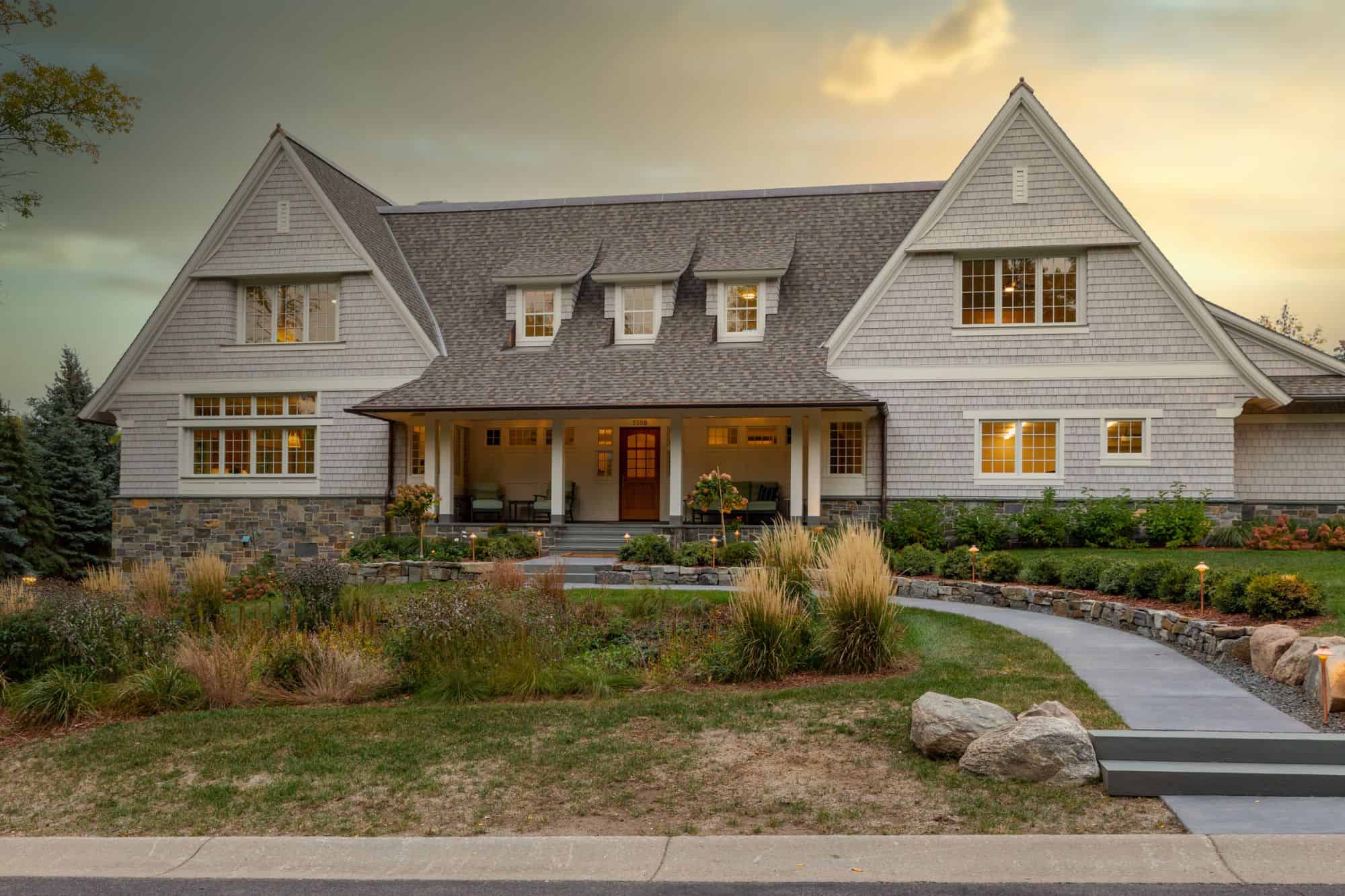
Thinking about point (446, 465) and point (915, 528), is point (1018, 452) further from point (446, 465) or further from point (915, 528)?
point (446, 465)

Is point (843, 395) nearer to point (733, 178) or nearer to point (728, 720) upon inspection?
point (728, 720)

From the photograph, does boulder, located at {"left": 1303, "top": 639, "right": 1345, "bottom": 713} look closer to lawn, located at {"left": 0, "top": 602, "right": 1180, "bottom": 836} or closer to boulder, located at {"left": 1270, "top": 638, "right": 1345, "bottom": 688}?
boulder, located at {"left": 1270, "top": 638, "right": 1345, "bottom": 688}

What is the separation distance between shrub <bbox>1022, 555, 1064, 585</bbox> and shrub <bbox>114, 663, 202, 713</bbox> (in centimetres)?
1054

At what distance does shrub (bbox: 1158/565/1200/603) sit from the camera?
35.1ft

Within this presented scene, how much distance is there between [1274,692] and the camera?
302 inches

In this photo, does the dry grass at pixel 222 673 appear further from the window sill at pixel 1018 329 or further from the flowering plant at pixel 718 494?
the window sill at pixel 1018 329

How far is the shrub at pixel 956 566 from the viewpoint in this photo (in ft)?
48.5

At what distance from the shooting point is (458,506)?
21.6 meters

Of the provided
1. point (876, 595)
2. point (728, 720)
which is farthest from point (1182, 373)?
point (728, 720)

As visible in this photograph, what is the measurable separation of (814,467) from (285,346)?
1177 centimetres


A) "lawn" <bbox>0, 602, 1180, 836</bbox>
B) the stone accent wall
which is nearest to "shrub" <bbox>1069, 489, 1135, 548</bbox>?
"lawn" <bbox>0, 602, 1180, 836</bbox>

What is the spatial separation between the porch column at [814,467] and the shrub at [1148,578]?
24.7ft

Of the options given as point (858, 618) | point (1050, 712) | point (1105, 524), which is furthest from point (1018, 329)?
point (1050, 712)

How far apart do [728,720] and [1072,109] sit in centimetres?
1832
